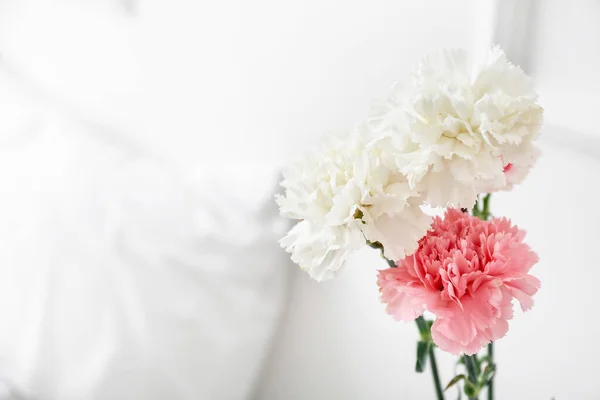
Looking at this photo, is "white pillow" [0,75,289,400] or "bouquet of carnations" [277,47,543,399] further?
"white pillow" [0,75,289,400]

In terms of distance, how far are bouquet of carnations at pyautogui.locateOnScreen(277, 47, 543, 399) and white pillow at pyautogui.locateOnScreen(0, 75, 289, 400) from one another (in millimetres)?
358

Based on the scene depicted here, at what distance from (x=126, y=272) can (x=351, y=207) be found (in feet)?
1.32

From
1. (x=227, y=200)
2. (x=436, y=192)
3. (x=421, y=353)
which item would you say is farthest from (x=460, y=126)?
(x=227, y=200)

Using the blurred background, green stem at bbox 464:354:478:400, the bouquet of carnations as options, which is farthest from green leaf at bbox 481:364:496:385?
the blurred background

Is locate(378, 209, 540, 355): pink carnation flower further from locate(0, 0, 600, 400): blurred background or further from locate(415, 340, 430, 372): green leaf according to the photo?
locate(0, 0, 600, 400): blurred background

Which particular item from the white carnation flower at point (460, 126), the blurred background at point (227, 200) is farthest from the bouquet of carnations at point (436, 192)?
the blurred background at point (227, 200)

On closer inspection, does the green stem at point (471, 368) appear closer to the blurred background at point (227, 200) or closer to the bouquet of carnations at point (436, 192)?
the bouquet of carnations at point (436, 192)

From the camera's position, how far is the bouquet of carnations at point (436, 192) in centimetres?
33

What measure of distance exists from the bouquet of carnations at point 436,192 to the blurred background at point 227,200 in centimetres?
32

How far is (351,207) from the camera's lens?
0.35 metres

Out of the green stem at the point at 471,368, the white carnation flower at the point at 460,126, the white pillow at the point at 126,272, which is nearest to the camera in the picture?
the white carnation flower at the point at 460,126

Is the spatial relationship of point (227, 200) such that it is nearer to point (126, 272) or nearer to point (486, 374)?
point (126, 272)

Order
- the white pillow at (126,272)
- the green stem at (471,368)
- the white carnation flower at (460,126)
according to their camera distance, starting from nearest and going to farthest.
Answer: the white carnation flower at (460,126)
the green stem at (471,368)
the white pillow at (126,272)

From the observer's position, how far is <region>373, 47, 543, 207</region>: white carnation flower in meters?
0.33
